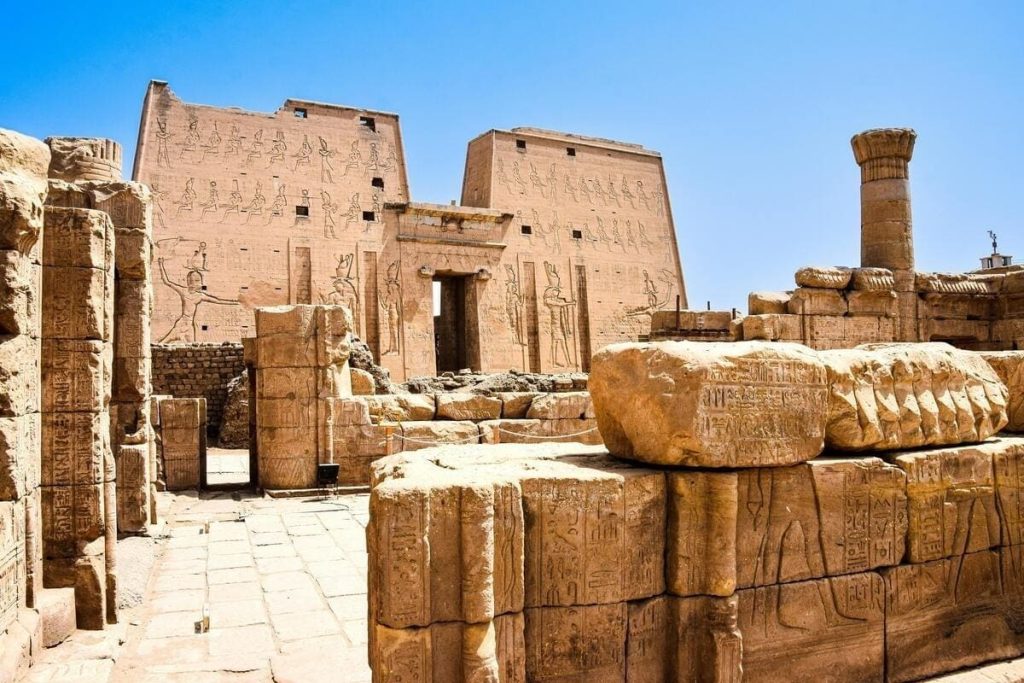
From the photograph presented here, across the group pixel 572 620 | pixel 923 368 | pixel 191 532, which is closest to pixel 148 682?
pixel 572 620

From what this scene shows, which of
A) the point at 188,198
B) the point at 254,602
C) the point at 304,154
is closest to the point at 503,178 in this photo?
the point at 304,154

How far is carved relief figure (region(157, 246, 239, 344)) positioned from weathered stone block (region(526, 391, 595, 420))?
34.6ft

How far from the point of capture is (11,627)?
3770 millimetres

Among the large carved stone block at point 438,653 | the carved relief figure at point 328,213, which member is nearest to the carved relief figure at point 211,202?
the carved relief figure at point 328,213

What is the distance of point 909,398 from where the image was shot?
4.04 metres

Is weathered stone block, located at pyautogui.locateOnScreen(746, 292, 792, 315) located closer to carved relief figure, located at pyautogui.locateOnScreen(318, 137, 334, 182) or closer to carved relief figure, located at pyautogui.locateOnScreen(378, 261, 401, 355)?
carved relief figure, located at pyautogui.locateOnScreen(378, 261, 401, 355)

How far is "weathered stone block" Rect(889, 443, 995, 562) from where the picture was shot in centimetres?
398

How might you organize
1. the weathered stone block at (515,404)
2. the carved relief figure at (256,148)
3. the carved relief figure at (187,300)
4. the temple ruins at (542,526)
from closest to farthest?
the temple ruins at (542,526) < the weathered stone block at (515,404) < the carved relief figure at (187,300) < the carved relief figure at (256,148)

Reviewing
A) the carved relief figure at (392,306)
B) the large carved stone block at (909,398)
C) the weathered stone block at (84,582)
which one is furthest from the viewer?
the carved relief figure at (392,306)

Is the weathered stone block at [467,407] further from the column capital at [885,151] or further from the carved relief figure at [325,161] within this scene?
the carved relief figure at [325,161]

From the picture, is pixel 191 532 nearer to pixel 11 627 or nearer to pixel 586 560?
pixel 11 627

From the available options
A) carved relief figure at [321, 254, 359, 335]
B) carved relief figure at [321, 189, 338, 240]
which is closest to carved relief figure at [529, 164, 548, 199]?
carved relief figure at [321, 189, 338, 240]

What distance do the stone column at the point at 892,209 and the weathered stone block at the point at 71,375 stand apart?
12.1 metres

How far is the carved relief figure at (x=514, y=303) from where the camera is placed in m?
21.6
